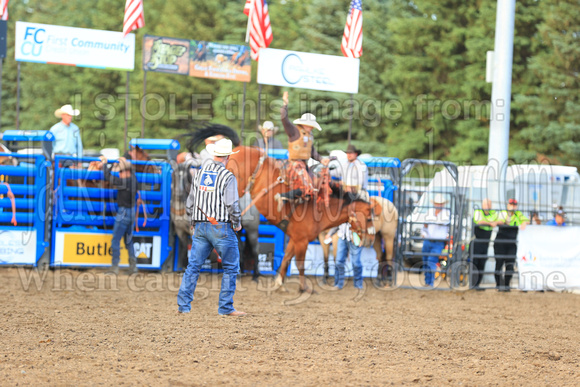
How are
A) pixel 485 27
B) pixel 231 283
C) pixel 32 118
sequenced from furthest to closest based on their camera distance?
pixel 32 118 < pixel 485 27 < pixel 231 283

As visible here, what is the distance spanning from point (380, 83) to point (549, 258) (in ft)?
69.2

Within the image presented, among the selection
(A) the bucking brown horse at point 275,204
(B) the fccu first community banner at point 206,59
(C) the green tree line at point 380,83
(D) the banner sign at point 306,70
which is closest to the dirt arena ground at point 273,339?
(A) the bucking brown horse at point 275,204

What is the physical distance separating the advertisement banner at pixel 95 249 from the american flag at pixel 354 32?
22.9 ft

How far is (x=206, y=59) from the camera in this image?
17.7 m

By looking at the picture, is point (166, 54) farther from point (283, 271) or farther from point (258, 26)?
point (283, 271)

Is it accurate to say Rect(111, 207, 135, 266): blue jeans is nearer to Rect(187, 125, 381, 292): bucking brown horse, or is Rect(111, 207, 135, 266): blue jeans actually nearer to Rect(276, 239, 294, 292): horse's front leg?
Rect(187, 125, 381, 292): bucking brown horse

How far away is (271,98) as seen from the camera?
32.6 meters

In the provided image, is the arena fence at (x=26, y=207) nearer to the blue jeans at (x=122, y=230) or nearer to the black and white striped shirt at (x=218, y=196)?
the blue jeans at (x=122, y=230)

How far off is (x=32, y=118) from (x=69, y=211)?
31.3 m

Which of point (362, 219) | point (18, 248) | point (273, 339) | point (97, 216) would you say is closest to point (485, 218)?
point (362, 219)

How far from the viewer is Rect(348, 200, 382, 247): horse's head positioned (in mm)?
10703

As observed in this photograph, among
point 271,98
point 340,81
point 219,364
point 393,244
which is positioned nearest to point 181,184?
point 393,244

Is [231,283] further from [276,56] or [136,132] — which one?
[136,132]

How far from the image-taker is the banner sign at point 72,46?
13.7m
